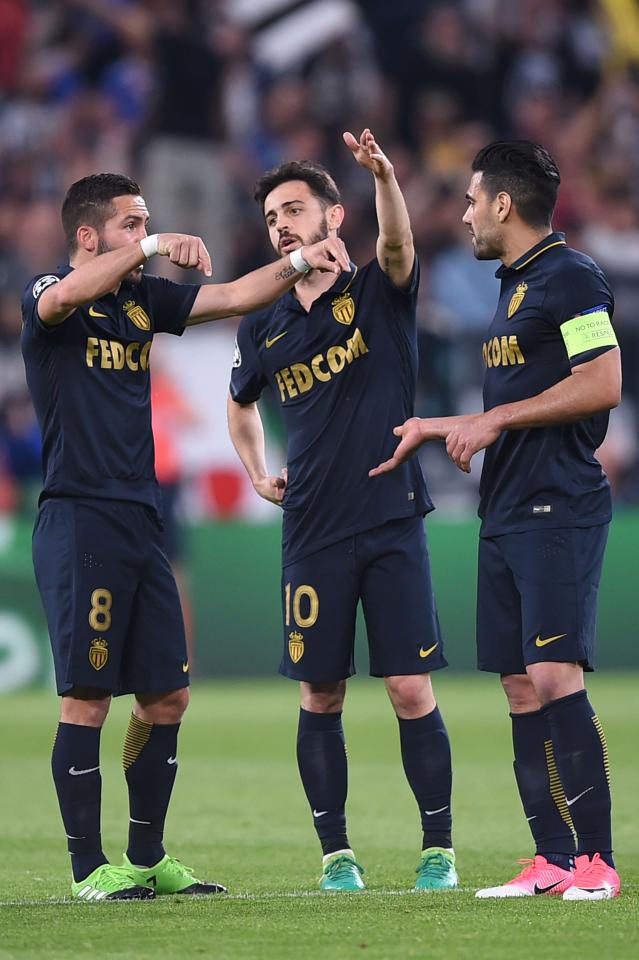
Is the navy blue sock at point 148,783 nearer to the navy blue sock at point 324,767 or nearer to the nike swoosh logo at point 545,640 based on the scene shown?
the navy blue sock at point 324,767

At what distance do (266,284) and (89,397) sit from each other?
0.69 meters

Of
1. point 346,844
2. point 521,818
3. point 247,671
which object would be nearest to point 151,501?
point 346,844

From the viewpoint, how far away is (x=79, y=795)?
5.14 m

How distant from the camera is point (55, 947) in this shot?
4074 millimetres

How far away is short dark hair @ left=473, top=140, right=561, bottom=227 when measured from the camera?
16.5 ft

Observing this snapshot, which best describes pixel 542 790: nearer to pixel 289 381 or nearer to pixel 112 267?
pixel 289 381

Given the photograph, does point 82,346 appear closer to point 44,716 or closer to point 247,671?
point 44,716

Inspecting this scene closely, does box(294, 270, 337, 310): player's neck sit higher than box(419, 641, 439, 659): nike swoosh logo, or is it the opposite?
box(294, 270, 337, 310): player's neck

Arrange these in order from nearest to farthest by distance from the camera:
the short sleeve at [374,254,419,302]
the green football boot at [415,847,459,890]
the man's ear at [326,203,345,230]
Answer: the green football boot at [415,847,459,890] → the short sleeve at [374,254,419,302] → the man's ear at [326,203,345,230]

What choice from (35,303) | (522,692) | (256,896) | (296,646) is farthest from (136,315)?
(256,896)

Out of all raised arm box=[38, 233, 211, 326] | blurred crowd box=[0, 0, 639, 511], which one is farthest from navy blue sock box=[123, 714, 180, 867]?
blurred crowd box=[0, 0, 639, 511]

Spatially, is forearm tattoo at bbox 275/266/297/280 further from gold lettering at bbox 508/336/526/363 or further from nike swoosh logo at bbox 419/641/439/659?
nike swoosh logo at bbox 419/641/439/659

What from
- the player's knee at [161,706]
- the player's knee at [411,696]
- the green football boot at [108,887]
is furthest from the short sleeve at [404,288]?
the green football boot at [108,887]

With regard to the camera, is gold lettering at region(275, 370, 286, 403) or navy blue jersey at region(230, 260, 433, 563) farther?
gold lettering at region(275, 370, 286, 403)
